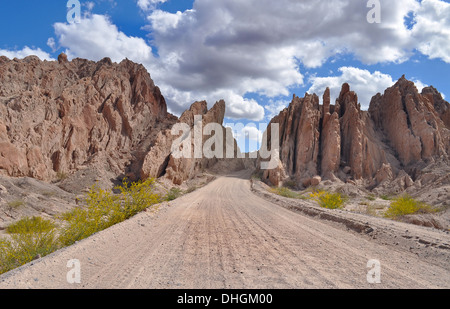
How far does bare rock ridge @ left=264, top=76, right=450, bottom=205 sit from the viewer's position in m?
34.8

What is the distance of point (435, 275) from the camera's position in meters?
5.39

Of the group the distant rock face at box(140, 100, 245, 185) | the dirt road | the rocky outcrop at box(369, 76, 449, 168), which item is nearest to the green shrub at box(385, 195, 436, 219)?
the dirt road

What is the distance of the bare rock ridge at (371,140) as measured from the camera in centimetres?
3484

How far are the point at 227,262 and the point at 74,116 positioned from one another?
3878cm

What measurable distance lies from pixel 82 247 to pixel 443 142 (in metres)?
42.6

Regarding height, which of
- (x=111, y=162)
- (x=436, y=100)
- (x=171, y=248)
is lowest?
(x=171, y=248)

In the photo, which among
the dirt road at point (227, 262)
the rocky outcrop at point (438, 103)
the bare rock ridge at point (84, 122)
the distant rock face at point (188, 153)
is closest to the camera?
the dirt road at point (227, 262)

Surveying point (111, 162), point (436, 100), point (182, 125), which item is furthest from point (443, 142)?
point (111, 162)

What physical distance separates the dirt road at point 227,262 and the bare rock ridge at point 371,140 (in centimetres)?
2791

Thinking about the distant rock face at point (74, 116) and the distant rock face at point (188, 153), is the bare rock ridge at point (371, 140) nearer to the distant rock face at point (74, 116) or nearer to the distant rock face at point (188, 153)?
the distant rock face at point (188, 153)

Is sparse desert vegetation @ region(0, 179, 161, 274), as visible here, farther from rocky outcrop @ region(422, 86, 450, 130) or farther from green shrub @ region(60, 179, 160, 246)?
rocky outcrop @ region(422, 86, 450, 130)

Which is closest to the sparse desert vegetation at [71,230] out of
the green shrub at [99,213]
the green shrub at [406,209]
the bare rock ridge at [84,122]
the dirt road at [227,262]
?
the green shrub at [99,213]

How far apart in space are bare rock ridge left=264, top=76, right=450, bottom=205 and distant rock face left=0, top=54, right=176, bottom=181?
74.3ft
